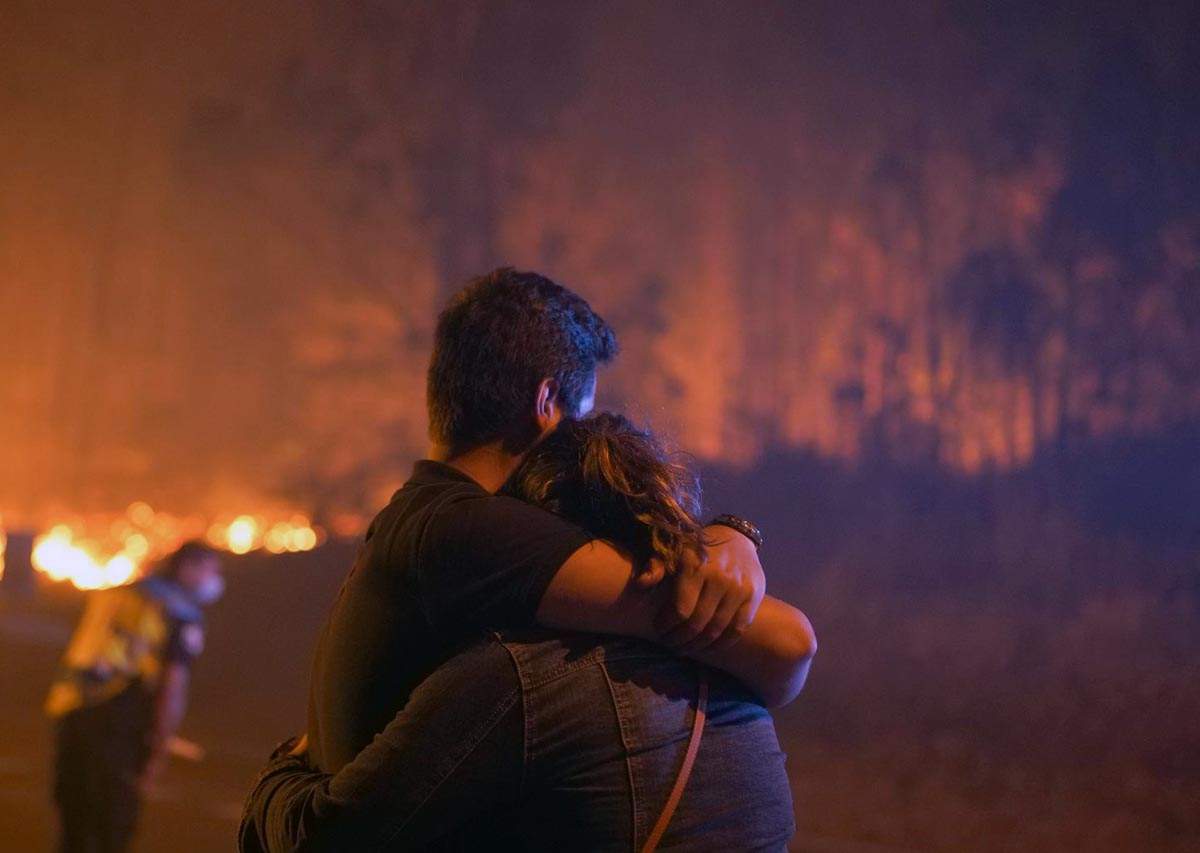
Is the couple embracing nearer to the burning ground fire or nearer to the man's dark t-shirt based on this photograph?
the man's dark t-shirt

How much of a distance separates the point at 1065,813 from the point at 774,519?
23.9ft

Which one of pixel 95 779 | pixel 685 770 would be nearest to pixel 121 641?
pixel 95 779

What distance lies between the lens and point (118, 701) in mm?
4238

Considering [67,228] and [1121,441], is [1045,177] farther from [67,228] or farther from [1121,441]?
[67,228]

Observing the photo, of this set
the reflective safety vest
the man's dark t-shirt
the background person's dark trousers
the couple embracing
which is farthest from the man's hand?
the background person's dark trousers

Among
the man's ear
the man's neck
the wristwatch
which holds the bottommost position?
the wristwatch

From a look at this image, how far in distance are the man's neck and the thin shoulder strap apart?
348 mm

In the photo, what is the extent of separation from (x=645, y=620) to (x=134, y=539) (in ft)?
61.9

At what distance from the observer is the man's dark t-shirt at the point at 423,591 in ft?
3.57

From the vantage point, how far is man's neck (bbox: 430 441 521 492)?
51.0 inches

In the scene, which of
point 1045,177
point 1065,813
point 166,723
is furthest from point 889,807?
point 1045,177

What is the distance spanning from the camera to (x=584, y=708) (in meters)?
1.08

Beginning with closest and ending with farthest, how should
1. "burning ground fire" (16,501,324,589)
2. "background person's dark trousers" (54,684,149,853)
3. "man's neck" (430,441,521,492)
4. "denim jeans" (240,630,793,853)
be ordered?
"denim jeans" (240,630,793,853)
"man's neck" (430,441,521,492)
"background person's dark trousers" (54,684,149,853)
"burning ground fire" (16,501,324,589)

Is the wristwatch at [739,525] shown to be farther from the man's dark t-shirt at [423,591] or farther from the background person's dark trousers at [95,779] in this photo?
the background person's dark trousers at [95,779]
